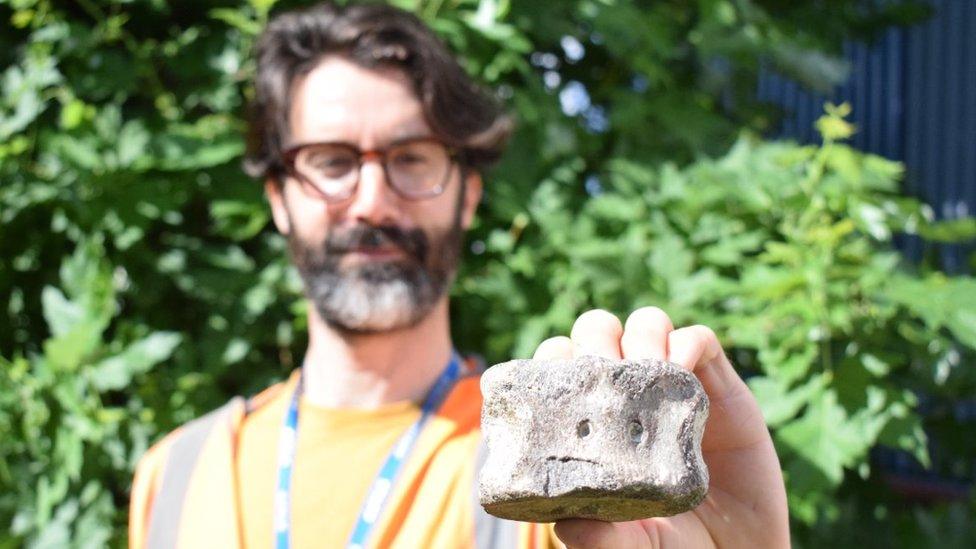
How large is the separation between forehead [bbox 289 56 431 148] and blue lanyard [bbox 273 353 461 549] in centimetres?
40

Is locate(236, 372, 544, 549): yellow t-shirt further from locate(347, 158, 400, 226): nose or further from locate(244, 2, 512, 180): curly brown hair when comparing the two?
locate(244, 2, 512, 180): curly brown hair

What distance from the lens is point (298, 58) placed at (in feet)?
6.16

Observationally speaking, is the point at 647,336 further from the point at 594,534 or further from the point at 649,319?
the point at 594,534

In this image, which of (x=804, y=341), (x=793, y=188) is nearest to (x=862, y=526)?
(x=804, y=341)

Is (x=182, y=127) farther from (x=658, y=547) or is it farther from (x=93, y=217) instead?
(x=658, y=547)

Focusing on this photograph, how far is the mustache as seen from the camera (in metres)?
1.69

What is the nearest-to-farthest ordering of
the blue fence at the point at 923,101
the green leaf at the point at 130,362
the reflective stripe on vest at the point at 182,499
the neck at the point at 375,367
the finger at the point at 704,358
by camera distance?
the finger at the point at 704,358 → the reflective stripe on vest at the point at 182,499 → the neck at the point at 375,367 → the green leaf at the point at 130,362 → the blue fence at the point at 923,101

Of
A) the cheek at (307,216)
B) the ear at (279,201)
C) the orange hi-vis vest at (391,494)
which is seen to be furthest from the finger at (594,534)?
the ear at (279,201)

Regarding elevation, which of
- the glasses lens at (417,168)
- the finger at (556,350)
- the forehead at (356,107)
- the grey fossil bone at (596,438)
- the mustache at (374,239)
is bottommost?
the grey fossil bone at (596,438)

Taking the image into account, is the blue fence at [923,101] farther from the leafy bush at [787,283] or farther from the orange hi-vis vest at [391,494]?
the orange hi-vis vest at [391,494]

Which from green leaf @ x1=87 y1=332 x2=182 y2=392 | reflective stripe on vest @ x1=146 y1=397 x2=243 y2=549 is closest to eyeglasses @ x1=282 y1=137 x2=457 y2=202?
reflective stripe on vest @ x1=146 y1=397 x2=243 y2=549

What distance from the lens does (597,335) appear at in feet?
3.63

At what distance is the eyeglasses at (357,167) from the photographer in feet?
5.55

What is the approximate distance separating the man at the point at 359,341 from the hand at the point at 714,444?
298 mm
